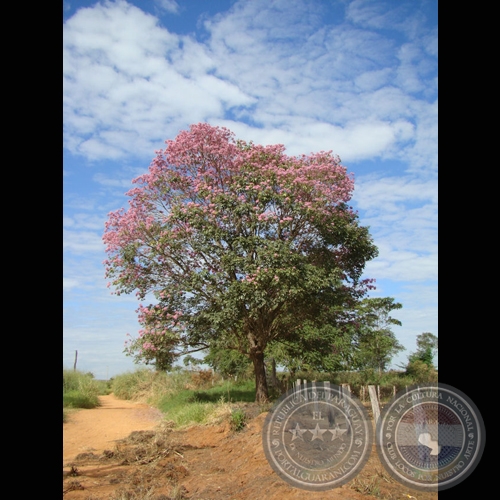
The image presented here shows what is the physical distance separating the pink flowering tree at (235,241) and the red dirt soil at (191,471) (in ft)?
8.02

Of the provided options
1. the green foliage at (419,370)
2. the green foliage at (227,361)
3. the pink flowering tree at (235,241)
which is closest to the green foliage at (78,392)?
the green foliage at (227,361)

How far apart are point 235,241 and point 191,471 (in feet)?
16.0

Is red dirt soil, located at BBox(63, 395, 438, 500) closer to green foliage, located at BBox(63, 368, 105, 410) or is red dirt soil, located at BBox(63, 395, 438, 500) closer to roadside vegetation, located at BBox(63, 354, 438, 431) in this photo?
roadside vegetation, located at BBox(63, 354, 438, 431)

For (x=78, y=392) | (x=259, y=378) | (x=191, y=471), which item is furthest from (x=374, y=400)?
(x=78, y=392)

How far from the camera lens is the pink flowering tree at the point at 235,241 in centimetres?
1027

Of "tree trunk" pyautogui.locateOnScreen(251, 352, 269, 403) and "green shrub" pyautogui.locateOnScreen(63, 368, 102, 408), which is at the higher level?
"tree trunk" pyautogui.locateOnScreen(251, 352, 269, 403)

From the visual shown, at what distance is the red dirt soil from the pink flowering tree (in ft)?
8.02

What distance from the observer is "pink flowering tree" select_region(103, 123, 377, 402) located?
1027cm

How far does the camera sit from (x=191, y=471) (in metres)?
7.21

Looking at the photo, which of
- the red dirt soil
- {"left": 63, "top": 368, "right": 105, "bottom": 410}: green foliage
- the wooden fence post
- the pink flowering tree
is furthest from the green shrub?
the wooden fence post

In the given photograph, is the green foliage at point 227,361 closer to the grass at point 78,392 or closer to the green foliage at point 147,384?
the green foliage at point 147,384
